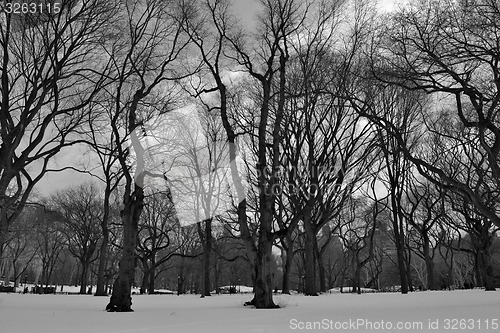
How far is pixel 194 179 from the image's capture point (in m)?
23.7

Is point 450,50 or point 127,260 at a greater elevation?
point 450,50

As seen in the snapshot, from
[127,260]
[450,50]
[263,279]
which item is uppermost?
[450,50]

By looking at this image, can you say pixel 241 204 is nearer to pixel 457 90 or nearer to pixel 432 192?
pixel 457 90

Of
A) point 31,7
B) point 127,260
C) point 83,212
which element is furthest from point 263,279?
point 83,212

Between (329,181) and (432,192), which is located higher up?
(432,192)

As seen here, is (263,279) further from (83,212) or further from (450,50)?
(83,212)

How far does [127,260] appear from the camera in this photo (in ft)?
37.9

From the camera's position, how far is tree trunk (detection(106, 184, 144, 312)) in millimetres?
11250

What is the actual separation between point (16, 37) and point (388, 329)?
39.0 feet

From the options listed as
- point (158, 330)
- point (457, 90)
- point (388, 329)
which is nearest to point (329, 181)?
point (457, 90)

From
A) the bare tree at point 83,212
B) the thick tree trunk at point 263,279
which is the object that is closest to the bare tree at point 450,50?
the thick tree trunk at point 263,279

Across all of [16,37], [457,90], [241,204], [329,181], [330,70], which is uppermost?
[330,70]

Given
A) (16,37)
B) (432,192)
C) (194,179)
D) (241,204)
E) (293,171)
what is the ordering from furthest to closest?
(432,192) → (194,179) → (293,171) → (241,204) → (16,37)

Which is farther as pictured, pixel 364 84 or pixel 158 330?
Result: pixel 364 84
